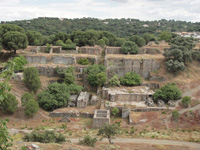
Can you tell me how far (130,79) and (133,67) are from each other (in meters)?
3.86

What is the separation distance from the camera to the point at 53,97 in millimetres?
31578

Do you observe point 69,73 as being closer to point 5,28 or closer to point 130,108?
point 130,108

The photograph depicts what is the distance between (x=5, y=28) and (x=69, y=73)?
1965 centimetres

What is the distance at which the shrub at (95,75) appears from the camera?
3572cm

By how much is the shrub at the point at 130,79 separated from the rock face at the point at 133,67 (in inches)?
90.9

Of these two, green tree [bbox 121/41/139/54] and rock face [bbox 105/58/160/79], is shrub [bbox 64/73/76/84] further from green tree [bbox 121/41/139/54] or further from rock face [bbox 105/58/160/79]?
green tree [bbox 121/41/139/54]

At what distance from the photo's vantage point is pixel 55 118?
98.3ft

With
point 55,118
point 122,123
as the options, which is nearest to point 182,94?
point 122,123

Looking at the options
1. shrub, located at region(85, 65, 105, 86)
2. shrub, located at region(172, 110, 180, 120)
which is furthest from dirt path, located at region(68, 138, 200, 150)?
shrub, located at region(85, 65, 105, 86)

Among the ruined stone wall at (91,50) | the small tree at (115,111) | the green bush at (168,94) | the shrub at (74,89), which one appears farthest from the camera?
the ruined stone wall at (91,50)

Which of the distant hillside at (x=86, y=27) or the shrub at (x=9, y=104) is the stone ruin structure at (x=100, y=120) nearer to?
the shrub at (x=9, y=104)

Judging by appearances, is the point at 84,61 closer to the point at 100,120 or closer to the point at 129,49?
the point at 129,49

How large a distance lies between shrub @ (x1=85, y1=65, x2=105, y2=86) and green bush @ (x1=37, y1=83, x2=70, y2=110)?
18.6 ft

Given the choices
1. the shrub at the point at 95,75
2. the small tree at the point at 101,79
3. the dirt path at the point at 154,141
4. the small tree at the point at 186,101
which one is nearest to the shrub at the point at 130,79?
the small tree at the point at 101,79
